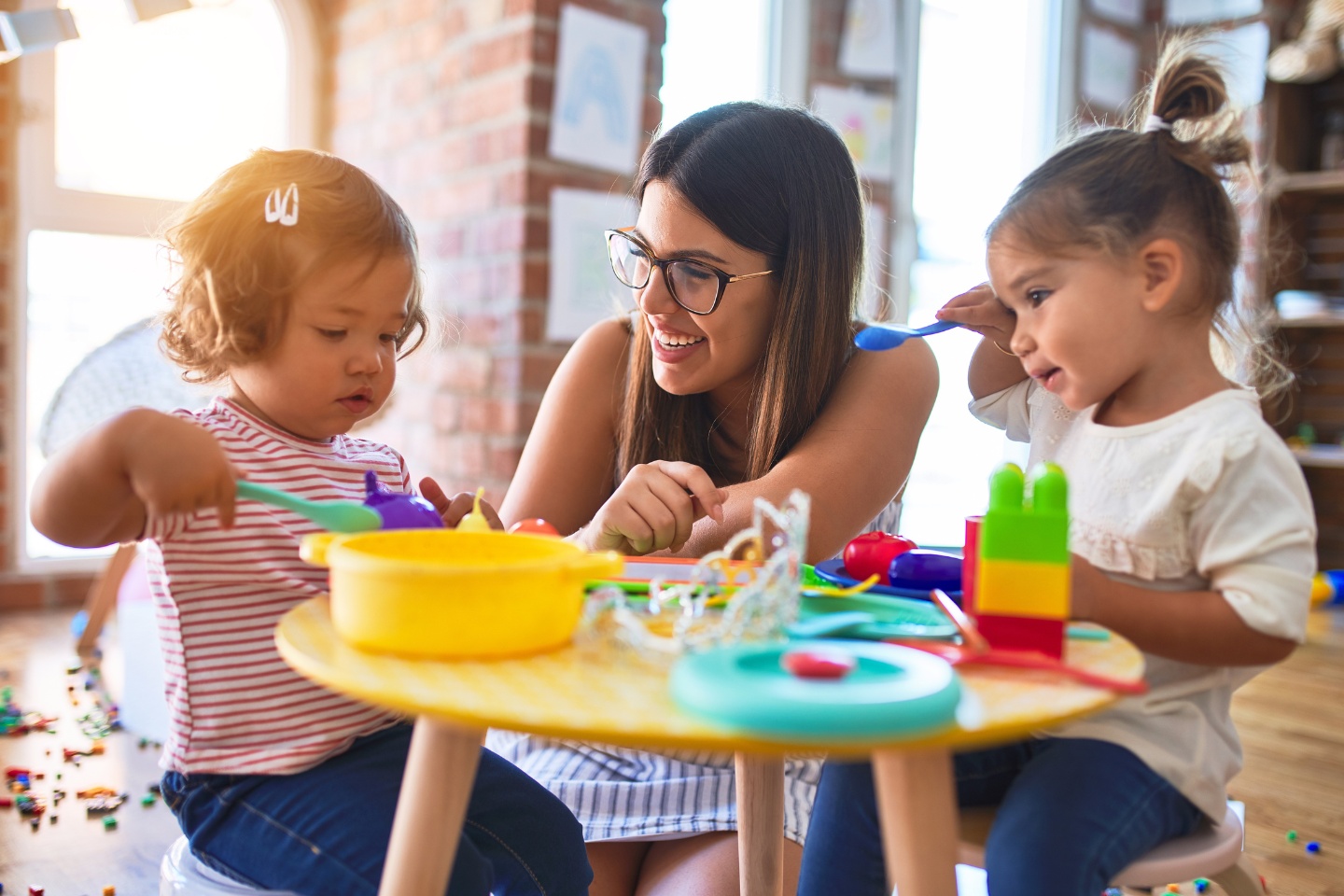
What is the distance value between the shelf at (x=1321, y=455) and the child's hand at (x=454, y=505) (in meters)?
3.51

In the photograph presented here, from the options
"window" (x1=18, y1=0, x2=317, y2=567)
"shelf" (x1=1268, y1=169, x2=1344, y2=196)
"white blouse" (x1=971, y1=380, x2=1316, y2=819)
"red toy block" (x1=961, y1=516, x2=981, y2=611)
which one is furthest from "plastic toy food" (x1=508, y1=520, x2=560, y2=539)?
"shelf" (x1=1268, y1=169, x2=1344, y2=196)

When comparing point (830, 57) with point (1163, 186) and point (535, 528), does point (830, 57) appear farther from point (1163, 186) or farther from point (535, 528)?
point (535, 528)

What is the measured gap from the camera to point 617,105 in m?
2.32

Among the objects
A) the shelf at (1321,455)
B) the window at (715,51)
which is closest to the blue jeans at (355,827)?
the window at (715,51)

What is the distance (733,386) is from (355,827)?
719mm

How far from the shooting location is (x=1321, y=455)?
3697 millimetres

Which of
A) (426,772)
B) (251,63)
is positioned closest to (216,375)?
(426,772)

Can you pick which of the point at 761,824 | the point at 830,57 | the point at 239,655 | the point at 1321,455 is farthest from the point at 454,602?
the point at 1321,455

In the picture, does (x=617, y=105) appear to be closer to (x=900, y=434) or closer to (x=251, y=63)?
(x=251, y=63)

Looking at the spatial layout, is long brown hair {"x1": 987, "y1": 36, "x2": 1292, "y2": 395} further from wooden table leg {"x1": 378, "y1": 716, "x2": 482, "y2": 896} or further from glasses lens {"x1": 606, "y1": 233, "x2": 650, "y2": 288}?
wooden table leg {"x1": 378, "y1": 716, "x2": 482, "y2": 896}

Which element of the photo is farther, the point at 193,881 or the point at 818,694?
the point at 193,881

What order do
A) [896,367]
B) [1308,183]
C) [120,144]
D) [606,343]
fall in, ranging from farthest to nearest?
1. [1308,183]
2. [120,144]
3. [606,343]
4. [896,367]

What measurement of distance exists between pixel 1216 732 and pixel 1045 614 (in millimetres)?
336

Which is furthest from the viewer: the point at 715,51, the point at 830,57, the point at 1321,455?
the point at 1321,455
